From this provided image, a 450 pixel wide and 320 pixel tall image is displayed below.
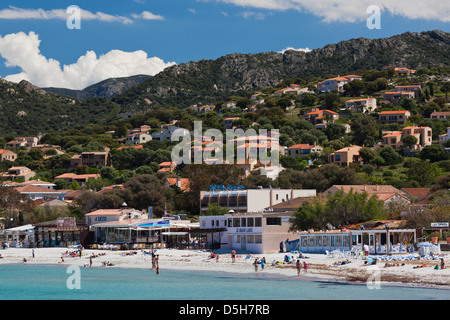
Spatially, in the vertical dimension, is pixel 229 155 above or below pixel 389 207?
above

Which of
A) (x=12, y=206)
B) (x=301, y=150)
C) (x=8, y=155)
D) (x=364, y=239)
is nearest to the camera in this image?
(x=364, y=239)

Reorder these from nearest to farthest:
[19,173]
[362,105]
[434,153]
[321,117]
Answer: [434,153], [19,173], [321,117], [362,105]

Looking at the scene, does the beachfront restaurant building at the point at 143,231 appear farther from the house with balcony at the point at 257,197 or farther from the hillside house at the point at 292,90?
the hillside house at the point at 292,90

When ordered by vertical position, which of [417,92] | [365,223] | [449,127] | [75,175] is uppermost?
[417,92]

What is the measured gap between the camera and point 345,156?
105 metres

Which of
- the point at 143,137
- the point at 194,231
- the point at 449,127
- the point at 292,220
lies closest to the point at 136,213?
the point at 194,231

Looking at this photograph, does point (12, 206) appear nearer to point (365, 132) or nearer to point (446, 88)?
point (365, 132)

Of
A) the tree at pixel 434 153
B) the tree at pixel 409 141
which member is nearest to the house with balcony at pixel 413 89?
the tree at pixel 409 141

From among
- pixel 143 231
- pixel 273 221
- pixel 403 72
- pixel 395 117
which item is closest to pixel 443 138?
pixel 395 117

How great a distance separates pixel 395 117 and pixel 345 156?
30243 millimetres
